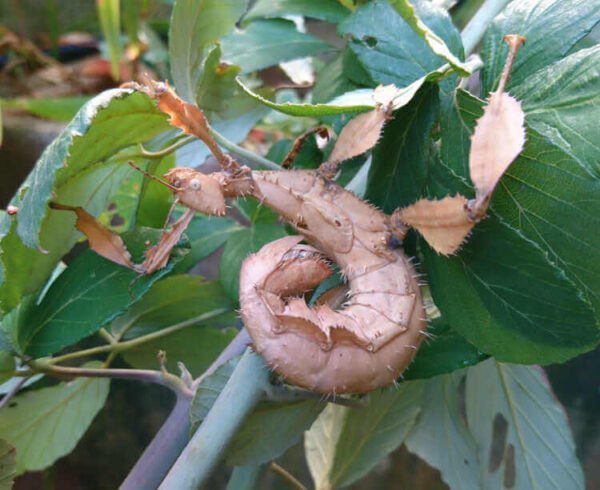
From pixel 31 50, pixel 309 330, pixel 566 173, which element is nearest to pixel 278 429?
pixel 309 330

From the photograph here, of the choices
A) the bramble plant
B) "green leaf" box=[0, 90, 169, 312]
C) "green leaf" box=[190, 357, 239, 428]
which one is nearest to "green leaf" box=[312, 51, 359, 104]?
the bramble plant

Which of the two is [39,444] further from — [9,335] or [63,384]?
[9,335]

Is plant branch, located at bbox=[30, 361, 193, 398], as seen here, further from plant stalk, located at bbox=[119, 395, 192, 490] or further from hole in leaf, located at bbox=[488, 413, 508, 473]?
hole in leaf, located at bbox=[488, 413, 508, 473]

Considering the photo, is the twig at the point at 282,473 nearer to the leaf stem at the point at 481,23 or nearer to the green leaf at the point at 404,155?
the green leaf at the point at 404,155

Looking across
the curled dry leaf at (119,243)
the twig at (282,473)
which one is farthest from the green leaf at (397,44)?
the twig at (282,473)

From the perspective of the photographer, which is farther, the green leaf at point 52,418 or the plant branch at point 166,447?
the green leaf at point 52,418

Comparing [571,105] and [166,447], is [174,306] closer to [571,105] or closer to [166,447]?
[166,447]

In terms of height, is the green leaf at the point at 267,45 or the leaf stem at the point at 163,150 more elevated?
the green leaf at the point at 267,45
